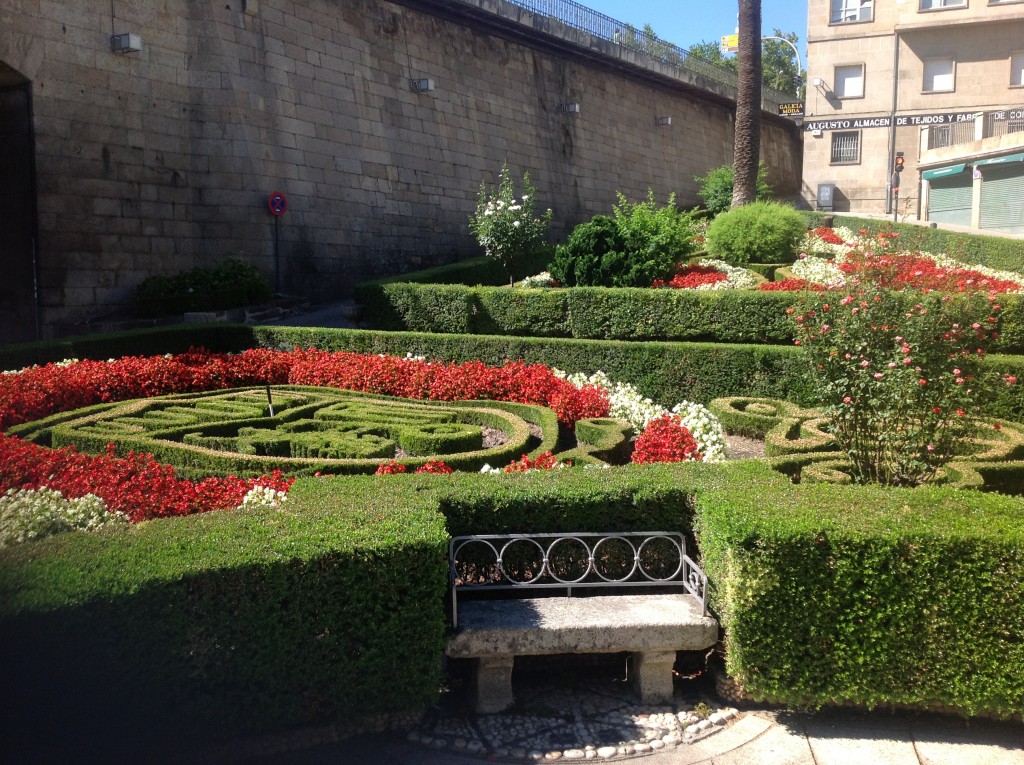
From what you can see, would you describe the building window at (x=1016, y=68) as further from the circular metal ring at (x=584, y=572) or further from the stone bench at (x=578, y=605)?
the circular metal ring at (x=584, y=572)

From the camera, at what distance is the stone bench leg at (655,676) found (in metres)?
4.03

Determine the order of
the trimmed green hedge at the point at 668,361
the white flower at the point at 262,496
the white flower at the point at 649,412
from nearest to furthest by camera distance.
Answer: the white flower at the point at 262,496 → the white flower at the point at 649,412 → the trimmed green hedge at the point at 668,361

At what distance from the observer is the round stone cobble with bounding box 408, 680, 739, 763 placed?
367 cm

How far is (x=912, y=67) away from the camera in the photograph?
104 feet

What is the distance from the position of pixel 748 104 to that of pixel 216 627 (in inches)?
813

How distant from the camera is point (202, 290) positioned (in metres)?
14.0

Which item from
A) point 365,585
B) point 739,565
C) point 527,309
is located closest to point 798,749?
point 739,565

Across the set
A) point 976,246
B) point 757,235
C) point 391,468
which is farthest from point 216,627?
point 976,246

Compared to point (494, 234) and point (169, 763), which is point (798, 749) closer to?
point (169, 763)

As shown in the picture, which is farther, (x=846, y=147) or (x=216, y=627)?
(x=846, y=147)

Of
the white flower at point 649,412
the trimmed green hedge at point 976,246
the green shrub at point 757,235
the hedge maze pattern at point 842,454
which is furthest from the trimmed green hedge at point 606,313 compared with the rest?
the trimmed green hedge at point 976,246

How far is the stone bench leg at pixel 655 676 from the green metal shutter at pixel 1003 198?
25185 millimetres

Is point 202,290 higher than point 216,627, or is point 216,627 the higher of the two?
point 202,290

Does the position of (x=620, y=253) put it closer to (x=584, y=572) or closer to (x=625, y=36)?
(x=584, y=572)
